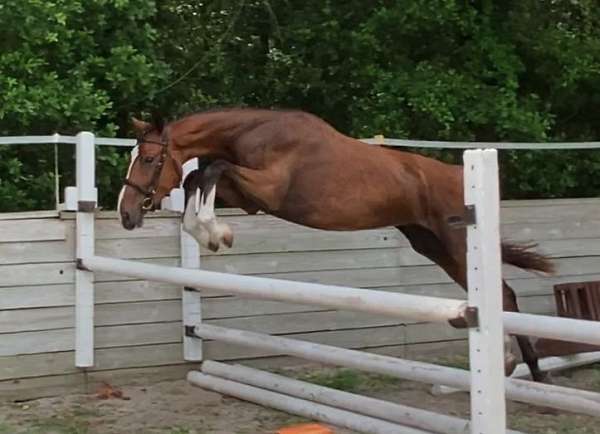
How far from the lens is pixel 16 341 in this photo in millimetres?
5133

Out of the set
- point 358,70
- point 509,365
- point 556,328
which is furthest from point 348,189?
point 358,70

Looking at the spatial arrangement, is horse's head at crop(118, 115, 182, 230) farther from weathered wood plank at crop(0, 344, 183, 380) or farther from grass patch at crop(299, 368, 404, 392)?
grass patch at crop(299, 368, 404, 392)

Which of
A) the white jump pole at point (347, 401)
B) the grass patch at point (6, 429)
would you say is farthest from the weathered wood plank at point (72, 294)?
the grass patch at point (6, 429)

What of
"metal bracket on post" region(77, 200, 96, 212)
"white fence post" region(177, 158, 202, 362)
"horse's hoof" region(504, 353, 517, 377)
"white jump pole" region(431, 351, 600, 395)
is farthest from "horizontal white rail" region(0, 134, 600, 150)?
"horse's hoof" region(504, 353, 517, 377)

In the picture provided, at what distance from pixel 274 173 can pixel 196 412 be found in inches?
56.6

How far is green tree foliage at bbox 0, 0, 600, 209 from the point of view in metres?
6.27

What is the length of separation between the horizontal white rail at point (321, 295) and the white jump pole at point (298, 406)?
2.89 ft

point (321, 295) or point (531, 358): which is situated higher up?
point (321, 295)

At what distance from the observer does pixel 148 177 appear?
4.14 meters

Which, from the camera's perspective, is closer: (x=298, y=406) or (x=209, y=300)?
(x=298, y=406)

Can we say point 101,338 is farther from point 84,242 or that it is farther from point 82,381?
point 84,242

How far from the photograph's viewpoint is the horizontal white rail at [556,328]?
2714mm

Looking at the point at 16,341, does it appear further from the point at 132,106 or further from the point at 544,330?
the point at 544,330

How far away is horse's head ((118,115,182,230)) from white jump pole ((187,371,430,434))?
1235 mm
